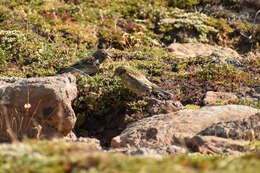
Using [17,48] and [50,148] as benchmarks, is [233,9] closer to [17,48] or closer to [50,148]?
[17,48]

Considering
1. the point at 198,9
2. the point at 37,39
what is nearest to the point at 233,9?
the point at 198,9

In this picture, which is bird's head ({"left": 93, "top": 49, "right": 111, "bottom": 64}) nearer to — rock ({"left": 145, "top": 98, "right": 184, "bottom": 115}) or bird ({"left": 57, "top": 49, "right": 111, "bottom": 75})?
bird ({"left": 57, "top": 49, "right": 111, "bottom": 75})

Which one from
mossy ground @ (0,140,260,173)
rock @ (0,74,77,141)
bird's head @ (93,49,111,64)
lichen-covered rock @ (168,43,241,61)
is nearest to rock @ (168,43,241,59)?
lichen-covered rock @ (168,43,241,61)

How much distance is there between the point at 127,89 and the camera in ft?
34.5

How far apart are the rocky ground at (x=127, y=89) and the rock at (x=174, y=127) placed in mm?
22

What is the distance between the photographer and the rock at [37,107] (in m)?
8.12

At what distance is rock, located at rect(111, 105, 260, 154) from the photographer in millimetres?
7387

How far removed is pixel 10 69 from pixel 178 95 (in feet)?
20.8

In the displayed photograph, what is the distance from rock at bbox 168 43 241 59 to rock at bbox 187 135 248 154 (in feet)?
35.5

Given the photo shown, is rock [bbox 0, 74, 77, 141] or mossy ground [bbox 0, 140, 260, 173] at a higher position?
mossy ground [bbox 0, 140, 260, 173]

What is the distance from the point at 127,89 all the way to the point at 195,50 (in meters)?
8.87

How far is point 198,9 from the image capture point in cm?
2367

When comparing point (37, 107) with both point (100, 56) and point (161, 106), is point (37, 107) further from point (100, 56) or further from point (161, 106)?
point (100, 56)

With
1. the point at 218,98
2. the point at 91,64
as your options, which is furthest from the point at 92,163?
the point at 91,64
